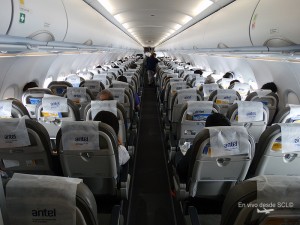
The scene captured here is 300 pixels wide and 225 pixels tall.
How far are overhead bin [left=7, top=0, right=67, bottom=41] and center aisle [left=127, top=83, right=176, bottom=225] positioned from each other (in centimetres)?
277

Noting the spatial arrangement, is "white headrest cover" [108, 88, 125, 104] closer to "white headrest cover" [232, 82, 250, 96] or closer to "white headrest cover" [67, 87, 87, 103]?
"white headrest cover" [67, 87, 87, 103]

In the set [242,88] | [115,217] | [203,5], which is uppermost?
[203,5]

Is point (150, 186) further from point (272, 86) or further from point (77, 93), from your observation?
point (272, 86)

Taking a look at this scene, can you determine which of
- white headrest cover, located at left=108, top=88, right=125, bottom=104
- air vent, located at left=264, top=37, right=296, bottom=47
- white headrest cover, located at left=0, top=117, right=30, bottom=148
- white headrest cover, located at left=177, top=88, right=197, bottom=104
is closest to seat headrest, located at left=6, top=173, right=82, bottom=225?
white headrest cover, located at left=0, top=117, right=30, bottom=148

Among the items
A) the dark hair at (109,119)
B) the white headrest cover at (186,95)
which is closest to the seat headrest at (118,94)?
the white headrest cover at (186,95)

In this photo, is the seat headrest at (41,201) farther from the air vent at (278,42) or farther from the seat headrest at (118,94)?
the seat headrest at (118,94)

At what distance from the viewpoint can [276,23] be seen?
4.17m

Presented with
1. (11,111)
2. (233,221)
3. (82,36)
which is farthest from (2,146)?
(82,36)

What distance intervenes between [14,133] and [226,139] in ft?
6.43

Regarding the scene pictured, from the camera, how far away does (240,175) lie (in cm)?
293

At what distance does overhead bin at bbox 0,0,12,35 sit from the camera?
10.7ft

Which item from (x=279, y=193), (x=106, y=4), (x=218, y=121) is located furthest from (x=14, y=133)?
(x=106, y=4)

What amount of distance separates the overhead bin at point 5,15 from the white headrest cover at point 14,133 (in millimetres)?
1186

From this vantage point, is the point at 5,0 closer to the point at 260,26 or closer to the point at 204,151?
the point at 204,151
